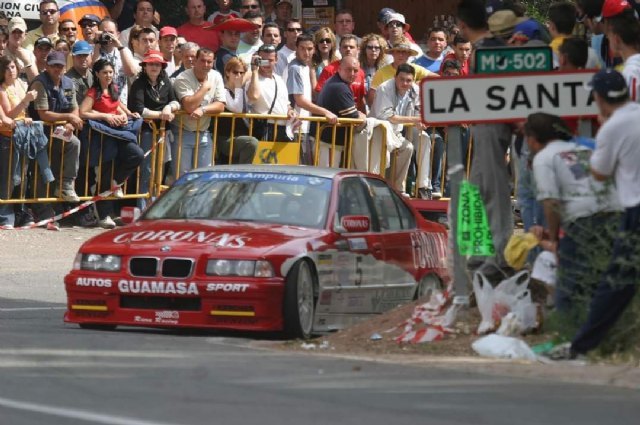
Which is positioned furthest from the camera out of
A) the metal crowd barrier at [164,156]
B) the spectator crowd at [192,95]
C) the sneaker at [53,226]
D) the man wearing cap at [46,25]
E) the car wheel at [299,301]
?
the man wearing cap at [46,25]

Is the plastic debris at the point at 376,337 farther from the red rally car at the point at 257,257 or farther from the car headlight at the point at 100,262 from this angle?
the car headlight at the point at 100,262

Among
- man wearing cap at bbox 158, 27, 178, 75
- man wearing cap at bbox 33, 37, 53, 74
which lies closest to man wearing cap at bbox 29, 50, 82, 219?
man wearing cap at bbox 33, 37, 53, 74

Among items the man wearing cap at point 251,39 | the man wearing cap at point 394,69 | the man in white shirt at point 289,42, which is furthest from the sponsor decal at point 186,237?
the man wearing cap at point 251,39

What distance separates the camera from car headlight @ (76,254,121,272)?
13.5m

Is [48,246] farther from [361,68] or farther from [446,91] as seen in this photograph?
[446,91]

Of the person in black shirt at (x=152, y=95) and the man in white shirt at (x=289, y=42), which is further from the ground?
the man in white shirt at (x=289, y=42)

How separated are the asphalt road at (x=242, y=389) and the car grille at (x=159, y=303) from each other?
1.33 ft

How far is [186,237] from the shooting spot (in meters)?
13.6

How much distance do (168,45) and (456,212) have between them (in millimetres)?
Answer: 10467

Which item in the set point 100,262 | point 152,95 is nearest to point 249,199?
point 100,262

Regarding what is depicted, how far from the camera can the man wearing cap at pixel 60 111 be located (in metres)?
20.4

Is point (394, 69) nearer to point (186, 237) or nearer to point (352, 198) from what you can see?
point (352, 198)

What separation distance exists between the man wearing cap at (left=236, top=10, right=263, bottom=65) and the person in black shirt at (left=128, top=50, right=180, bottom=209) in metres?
2.24

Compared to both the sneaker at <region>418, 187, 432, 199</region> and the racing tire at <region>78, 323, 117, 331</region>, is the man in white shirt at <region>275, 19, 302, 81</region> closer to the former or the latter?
the sneaker at <region>418, 187, 432, 199</region>
